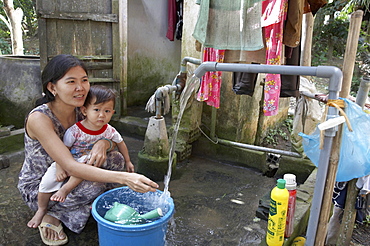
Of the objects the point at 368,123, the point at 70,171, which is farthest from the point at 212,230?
the point at 368,123

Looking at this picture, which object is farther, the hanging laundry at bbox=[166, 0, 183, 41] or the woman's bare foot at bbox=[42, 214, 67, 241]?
the hanging laundry at bbox=[166, 0, 183, 41]

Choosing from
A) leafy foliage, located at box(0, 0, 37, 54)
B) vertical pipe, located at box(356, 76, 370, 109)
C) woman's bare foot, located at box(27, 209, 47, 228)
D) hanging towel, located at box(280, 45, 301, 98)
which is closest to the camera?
vertical pipe, located at box(356, 76, 370, 109)

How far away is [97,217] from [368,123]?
1740mm

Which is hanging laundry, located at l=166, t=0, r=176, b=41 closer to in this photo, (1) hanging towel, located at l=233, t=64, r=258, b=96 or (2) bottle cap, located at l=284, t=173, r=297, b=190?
(1) hanging towel, located at l=233, t=64, r=258, b=96

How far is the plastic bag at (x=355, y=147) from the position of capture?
184 centimetres

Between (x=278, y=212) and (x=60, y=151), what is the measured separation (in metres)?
1.50

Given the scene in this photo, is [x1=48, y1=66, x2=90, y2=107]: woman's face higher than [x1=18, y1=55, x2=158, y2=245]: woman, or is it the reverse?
[x1=48, y1=66, x2=90, y2=107]: woman's face

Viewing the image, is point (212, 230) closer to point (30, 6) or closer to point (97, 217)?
point (97, 217)

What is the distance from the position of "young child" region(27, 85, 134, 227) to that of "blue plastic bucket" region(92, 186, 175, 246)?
326 mm

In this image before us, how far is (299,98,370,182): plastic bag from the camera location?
1.84 meters

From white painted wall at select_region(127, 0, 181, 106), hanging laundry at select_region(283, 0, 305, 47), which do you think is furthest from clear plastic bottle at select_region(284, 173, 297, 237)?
white painted wall at select_region(127, 0, 181, 106)

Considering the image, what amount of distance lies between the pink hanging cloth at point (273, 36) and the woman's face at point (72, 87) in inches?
63.9

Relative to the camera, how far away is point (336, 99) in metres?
1.55

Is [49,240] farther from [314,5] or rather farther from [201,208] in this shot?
[314,5]
